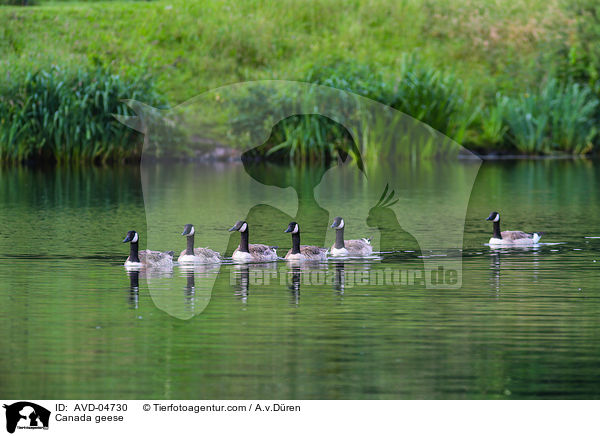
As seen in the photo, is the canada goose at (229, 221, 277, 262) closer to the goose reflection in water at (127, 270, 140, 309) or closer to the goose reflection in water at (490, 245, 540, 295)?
the goose reflection in water at (127, 270, 140, 309)

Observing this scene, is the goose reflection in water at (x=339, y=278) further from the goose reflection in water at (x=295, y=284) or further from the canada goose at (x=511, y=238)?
the canada goose at (x=511, y=238)

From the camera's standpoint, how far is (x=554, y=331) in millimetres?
12648

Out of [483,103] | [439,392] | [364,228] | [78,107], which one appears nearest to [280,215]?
[364,228]

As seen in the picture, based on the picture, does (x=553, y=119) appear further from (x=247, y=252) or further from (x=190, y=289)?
(x=190, y=289)

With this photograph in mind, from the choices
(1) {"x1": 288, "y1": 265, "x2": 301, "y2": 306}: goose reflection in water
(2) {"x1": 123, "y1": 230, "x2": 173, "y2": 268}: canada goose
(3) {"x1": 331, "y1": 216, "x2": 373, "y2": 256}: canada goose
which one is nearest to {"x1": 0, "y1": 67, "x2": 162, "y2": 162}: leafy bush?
(3) {"x1": 331, "y1": 216, "x2": 373, "y2": 256}: canada goose

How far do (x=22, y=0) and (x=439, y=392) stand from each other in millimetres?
47048

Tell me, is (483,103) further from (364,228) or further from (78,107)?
(364,228)

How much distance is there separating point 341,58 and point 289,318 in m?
32.0

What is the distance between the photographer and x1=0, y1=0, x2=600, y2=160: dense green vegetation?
130 feet

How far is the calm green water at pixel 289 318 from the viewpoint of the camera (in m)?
10.6

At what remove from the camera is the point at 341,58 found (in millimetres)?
44562

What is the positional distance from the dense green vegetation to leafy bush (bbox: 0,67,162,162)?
0.23ft
